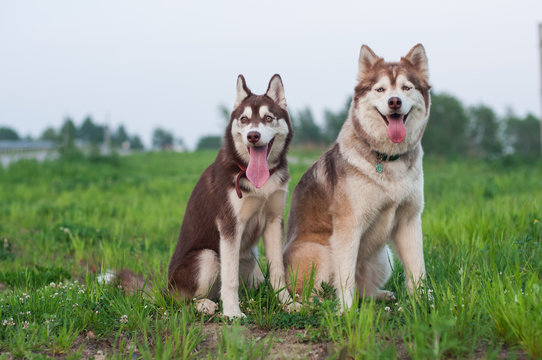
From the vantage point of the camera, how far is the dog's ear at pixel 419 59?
12.4ft

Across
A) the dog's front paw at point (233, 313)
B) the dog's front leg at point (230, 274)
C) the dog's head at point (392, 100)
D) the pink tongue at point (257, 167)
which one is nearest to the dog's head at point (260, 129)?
the pink tongue at point (257, 167)

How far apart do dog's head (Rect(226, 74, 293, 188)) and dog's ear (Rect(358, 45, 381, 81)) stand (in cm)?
66

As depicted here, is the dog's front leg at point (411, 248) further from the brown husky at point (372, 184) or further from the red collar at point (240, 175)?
the red collar at point (240, 175)

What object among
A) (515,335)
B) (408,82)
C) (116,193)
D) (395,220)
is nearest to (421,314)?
(515,335)

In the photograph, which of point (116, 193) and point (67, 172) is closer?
point (116, 193)

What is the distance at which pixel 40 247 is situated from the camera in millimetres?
6309

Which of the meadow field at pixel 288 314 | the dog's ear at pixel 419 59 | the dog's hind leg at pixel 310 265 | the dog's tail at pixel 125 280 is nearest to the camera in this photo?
the meadow field at pixel 288 314

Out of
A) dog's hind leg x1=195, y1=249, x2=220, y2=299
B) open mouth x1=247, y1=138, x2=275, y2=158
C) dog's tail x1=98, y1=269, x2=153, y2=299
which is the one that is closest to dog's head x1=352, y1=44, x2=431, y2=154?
open mouth x1=247, y1=138, x2=275, y2=158

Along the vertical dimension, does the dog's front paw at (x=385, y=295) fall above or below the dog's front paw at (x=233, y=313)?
below

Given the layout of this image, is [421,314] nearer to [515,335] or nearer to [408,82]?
[515,335]

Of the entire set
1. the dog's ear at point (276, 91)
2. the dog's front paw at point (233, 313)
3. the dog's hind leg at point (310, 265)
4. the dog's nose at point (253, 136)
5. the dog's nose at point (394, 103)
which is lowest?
the dog's front paw at point (233, 313)

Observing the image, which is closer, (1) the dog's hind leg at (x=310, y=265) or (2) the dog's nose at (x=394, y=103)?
(2) the dog's nose at (x=394, y=103)

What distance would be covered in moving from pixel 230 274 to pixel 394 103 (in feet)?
5.80

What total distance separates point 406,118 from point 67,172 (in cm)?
1428
